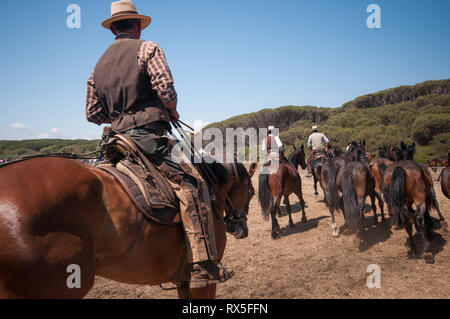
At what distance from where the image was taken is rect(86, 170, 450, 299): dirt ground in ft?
14.9

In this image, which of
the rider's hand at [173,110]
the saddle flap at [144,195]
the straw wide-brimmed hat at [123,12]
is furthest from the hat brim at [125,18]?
the saddle flap at [144,195]

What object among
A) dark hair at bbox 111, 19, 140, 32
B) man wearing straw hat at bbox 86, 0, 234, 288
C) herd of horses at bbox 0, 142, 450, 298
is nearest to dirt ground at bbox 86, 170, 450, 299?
herd of horses at bbox 0, 142, 450, 298

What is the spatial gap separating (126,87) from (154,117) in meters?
0.34

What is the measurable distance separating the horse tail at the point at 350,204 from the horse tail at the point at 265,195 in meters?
1.98

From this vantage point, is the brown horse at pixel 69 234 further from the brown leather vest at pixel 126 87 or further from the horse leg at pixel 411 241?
the horse leg at pixel 411 241

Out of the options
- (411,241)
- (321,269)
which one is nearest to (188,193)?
(321,269)

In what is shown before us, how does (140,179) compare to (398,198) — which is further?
(398,198)

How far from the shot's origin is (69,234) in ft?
5.32

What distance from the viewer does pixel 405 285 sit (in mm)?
4621

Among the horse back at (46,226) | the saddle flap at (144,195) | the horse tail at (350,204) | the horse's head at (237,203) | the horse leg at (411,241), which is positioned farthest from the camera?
the horse tail at (350,204)

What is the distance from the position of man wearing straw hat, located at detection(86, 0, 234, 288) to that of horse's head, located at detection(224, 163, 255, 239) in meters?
0.67

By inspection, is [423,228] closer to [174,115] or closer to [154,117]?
[174,115]

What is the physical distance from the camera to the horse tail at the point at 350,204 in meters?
6.71
